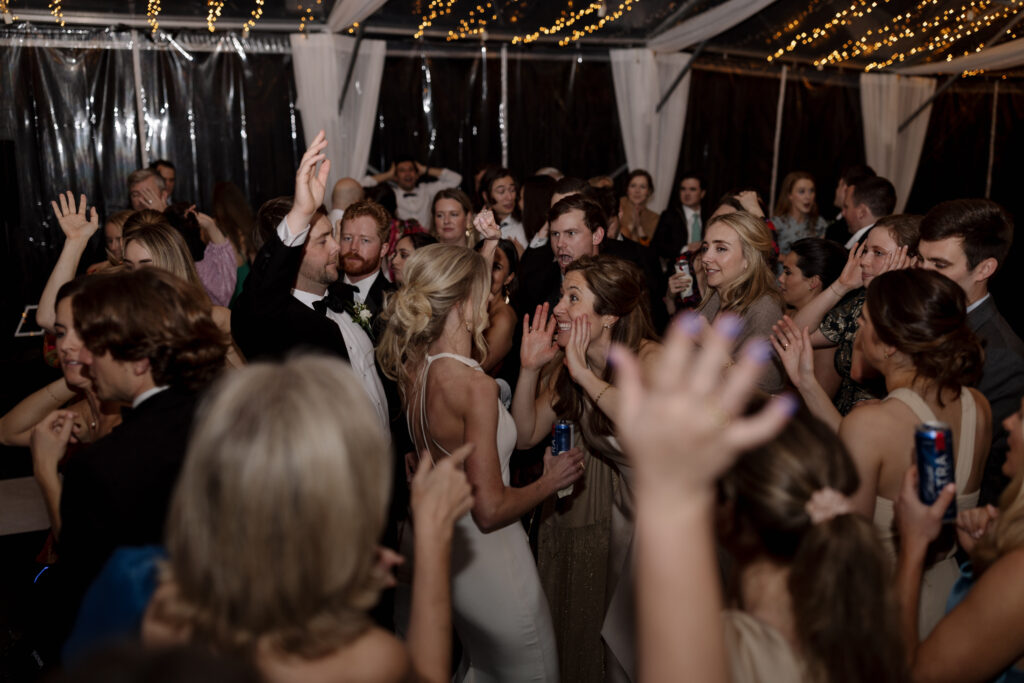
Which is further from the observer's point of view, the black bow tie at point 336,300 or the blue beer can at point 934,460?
the black bow tie at point 336,300

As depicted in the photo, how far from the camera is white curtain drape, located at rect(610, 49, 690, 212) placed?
7.65 meters

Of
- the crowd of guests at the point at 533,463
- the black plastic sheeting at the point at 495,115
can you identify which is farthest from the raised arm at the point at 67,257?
the black plastic sheeting at the point at 495,115

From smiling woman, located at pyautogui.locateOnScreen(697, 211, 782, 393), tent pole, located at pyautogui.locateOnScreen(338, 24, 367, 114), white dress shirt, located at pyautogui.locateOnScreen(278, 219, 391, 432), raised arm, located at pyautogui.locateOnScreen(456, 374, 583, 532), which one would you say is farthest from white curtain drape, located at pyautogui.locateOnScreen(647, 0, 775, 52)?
raised arm, located at pyautogui.locateOnScreen(456, 374, 583, 532)

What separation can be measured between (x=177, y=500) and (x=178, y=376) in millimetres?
649

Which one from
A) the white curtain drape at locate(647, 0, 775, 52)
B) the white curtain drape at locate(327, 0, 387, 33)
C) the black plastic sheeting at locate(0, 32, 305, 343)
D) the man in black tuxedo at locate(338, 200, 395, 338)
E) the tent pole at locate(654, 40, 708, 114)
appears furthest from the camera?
the tent pole at locate(654, 40, 708, 114)

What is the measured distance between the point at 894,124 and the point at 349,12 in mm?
6339

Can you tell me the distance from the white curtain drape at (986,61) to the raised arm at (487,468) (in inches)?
262

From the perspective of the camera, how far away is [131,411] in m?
1.63

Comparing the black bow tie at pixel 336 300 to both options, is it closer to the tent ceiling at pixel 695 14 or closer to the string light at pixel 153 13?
the tent ceiling at pixel 695 14

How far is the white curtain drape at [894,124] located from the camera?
8.88 metres

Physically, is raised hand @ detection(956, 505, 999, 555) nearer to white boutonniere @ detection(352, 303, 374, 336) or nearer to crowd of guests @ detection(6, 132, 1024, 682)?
crowd of guests @ detection(6, 132, 1024, 682)

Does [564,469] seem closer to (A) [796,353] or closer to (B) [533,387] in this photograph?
(B) [533,387]

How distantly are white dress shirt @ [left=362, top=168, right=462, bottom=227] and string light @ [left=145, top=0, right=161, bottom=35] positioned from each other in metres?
1.97

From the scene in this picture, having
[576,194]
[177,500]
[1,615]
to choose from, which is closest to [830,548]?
[177,500]
